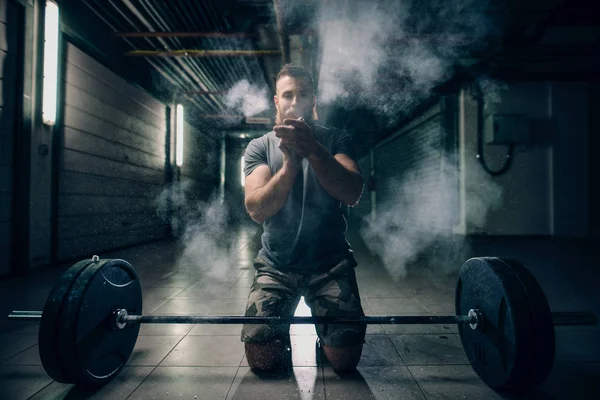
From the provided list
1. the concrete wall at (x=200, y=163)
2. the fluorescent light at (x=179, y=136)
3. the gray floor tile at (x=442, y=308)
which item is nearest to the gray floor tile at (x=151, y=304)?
the gray floor tile at (x=442, y=308)

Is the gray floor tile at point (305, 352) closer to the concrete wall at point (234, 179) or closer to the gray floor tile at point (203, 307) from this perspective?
the gray floor tile at point (203, 307)

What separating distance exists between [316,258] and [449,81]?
8339 mm

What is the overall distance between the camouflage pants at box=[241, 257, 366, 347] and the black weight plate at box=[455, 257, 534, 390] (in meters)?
0.61

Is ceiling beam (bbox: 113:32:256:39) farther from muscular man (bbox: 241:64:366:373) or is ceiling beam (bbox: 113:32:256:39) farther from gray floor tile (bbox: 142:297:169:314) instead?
gray floor tile (bbox: 142:297:169:314)

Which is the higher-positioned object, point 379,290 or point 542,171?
A: point 542,171

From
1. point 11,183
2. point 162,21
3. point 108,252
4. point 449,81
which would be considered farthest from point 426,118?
point 11,183

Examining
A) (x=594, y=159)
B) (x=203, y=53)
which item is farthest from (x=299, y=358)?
(x=594, y=159)

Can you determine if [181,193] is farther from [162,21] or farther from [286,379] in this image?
[286,379]

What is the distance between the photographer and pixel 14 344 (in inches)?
89.0

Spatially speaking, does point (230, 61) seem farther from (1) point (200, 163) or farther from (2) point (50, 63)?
(1) point (200, 163)

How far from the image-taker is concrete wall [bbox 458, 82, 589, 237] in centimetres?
806

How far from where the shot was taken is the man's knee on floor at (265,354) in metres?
1.85

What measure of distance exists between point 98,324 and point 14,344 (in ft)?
4.01

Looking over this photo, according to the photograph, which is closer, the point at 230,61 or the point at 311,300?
the point at 311,300
